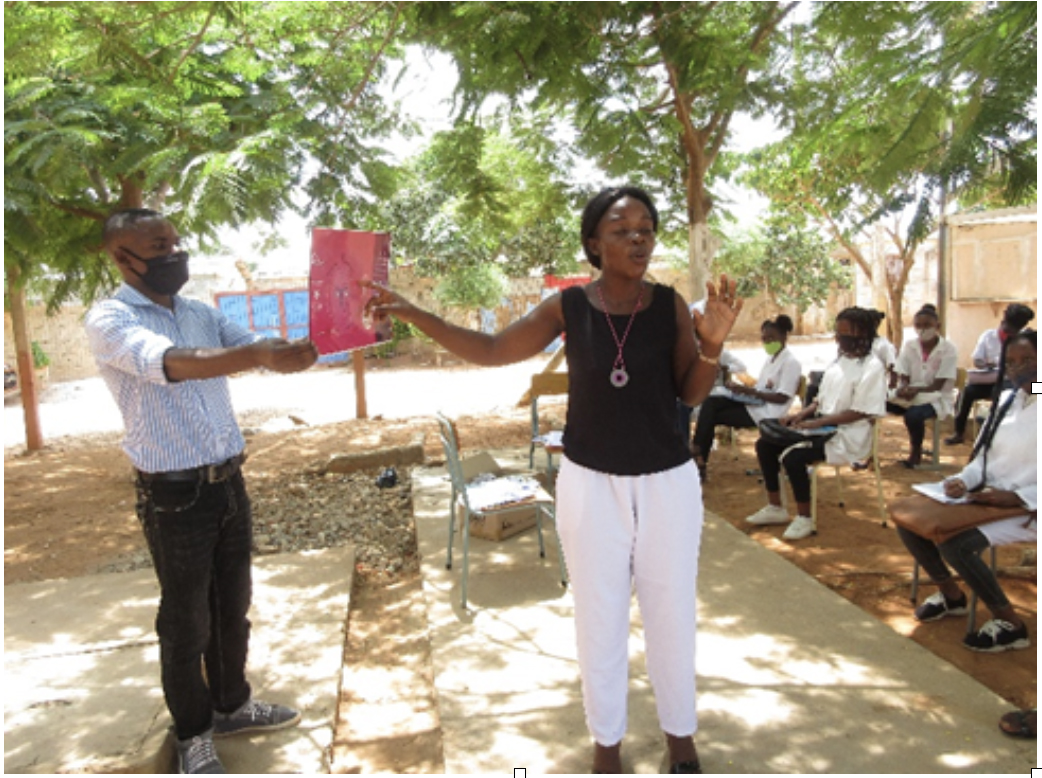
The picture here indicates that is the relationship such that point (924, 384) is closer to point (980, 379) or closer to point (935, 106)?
point (980, 379)

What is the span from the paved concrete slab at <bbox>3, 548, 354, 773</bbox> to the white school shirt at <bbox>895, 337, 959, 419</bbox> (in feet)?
18.1

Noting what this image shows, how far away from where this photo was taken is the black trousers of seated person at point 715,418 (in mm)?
6718

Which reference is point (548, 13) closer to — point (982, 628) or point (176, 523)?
point (176, 523)

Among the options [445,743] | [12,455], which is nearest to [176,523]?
[445,743]

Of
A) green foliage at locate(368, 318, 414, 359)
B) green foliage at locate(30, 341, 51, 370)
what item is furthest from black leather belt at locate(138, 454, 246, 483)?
green foliage at locate(30, 341, 51, 370)

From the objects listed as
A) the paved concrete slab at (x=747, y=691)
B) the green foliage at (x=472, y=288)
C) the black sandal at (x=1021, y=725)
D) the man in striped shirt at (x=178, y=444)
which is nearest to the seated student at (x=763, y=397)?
the paved concrete slab at (x=747, y=691)

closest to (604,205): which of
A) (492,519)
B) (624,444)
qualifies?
(624,444)

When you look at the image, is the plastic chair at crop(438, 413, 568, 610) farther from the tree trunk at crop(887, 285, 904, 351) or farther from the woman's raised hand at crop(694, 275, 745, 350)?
the tree trunk at crop(887, 285, 904, 351)

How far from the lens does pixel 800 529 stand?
5270mm

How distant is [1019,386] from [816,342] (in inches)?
780

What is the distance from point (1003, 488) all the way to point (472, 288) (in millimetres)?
17267

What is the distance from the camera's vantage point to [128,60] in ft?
14.2

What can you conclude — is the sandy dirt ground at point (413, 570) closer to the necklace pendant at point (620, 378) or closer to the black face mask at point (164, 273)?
the necklace pendant at point (620, 378)

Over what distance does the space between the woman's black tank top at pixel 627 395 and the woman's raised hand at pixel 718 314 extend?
0.37 ft
